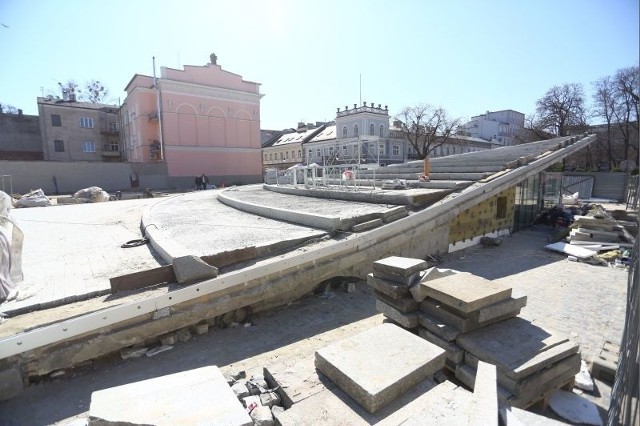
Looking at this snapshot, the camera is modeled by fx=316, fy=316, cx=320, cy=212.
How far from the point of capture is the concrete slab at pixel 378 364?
2.48 meters

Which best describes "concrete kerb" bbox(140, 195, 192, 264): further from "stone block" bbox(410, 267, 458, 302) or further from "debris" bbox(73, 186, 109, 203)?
"debris" bbox(73, 186, 109, 203)

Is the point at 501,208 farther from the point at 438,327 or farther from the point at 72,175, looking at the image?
the point at 72,175

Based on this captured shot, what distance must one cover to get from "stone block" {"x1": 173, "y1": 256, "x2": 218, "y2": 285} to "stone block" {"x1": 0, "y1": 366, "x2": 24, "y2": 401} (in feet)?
5.93

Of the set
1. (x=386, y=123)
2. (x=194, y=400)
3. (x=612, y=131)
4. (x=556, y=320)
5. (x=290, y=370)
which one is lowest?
(x=556, y=320)

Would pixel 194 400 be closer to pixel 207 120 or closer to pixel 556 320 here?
pixel 556 320

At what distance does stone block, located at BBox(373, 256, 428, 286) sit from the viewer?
4.12m

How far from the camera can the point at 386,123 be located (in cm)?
4628

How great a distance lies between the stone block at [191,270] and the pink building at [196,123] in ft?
92.4

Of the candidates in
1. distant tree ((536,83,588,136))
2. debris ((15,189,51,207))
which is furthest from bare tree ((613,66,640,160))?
debris ((15,189,51,207))

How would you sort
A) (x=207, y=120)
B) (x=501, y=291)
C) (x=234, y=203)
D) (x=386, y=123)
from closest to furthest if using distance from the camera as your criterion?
1. (x=501, y=291)
2. (x=234, y=203)
3. (x=207, y=120)
4. (x=386, y=123)

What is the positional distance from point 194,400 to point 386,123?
156ft

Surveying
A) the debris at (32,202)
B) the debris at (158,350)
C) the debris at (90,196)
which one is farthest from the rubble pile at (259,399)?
the debris at (90,196)

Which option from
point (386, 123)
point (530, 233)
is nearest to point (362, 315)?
point (530, 233)

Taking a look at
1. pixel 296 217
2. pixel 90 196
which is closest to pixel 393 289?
pixel 296 217
